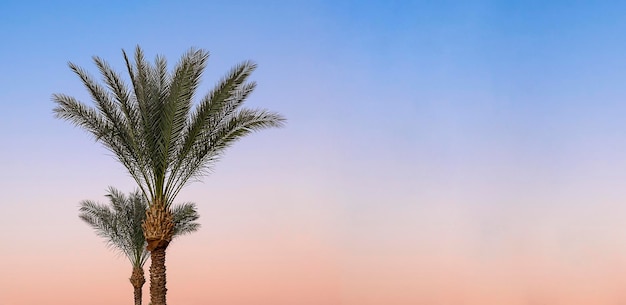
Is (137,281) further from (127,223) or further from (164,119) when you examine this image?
(164,119)

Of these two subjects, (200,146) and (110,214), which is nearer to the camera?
(200,146)

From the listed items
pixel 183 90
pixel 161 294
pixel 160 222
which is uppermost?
pixel 183 90

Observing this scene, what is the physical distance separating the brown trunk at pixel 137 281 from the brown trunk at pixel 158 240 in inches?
642

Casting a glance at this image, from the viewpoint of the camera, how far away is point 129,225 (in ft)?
128

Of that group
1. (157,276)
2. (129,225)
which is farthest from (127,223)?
(157,276)

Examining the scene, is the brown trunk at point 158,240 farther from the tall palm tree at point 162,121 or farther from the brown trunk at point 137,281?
the brown trunk at point 137,281

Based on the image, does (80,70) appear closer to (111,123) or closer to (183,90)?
(111,123)

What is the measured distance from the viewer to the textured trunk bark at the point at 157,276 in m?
23.6

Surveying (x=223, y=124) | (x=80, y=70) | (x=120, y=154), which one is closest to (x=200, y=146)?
(x=223, y=124)

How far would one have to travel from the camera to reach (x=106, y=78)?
74.0ft

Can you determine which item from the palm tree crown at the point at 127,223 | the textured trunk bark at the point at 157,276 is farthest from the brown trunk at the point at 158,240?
the palm tree crown at the point at 127,223

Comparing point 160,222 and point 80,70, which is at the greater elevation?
point 80,70

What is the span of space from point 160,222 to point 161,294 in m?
2.36

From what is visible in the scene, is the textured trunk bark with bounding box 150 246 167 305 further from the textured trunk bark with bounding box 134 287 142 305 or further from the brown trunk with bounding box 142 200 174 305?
the textured trunk bark with bounding box 134 287 142 305
